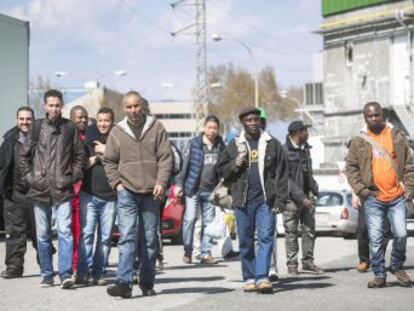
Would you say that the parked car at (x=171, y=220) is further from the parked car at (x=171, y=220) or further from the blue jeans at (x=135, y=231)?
the blue jeans at (x=135, y=231)

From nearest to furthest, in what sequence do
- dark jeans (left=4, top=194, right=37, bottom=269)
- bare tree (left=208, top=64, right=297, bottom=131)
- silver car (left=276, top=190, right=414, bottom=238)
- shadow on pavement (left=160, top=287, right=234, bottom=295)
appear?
shadow on pavement (left=160, top=287, right=234, bottom=295)
dark jeans (left=4, top=194, right=37, bottom=269)
silver car (left=276, top=190, right=414, bottom=238)
bare tree (left=208, top=64, right=297, bottom=131)

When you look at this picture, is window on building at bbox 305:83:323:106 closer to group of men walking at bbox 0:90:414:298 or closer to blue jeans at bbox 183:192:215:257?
blue jeans at bbox 183:192:215:257

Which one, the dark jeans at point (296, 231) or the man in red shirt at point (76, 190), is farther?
the dark jeans at point (296, 231)

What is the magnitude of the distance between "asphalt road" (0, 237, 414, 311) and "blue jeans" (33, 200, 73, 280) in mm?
244

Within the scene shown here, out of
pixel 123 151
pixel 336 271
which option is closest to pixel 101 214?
pixel 123 151

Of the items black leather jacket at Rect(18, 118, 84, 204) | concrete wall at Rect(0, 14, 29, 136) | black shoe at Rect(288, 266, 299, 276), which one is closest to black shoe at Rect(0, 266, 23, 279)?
black leather jacket at Rect(18, 118, 84, 204)

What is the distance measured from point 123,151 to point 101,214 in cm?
158

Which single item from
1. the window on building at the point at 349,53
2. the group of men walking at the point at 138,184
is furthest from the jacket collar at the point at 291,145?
the window on building at the point at 349,53

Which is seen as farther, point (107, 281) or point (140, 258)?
point (107, 281)

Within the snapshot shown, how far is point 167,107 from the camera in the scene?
16150 centimetres

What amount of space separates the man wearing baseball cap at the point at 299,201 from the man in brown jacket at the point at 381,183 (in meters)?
1.78

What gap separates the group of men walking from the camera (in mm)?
10344

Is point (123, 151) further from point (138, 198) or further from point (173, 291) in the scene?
point (173, 291)

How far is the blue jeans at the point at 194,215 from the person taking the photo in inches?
597
